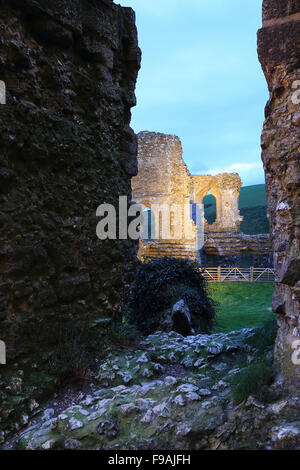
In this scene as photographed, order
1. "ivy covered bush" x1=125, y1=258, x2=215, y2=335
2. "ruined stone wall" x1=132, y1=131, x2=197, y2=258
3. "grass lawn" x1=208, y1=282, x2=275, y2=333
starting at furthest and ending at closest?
"ruined stone wall" x1=132, y1=131, x2=197, y2=258 → "grass lawn" x1=208, y1=282, x2=275, y2=333 → "ivy covered bush" x1=125, y1=258, x2=215, y2=335

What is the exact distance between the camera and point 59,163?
149 inches

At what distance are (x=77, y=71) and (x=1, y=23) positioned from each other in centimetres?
106

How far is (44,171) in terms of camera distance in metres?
3.63

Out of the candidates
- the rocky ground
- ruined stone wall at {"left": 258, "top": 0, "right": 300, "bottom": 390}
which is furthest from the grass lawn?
ruined stone wall at {"left": 258, "top": 0, "right": 300, "bottom": 390}

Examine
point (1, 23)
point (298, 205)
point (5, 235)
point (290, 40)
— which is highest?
point (1, 23)

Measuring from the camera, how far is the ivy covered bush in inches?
263

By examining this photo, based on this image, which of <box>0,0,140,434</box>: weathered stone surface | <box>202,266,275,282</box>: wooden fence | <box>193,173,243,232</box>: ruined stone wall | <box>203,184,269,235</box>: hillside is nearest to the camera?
<box>0,0,140,434</box>: weathered stone surface

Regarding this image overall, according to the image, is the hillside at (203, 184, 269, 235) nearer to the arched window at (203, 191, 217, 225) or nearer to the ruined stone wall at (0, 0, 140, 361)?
the arched window at (203, 191, 217, 225)

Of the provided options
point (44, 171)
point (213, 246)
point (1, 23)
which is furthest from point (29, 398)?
point (213, 246)

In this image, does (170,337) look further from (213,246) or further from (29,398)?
(213,246)

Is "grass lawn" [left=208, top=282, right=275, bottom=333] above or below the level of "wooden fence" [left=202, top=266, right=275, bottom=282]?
below

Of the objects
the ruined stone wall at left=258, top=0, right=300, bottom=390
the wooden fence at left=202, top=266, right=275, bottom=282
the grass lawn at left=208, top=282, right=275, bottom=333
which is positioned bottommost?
the grass lawn at left=208, top=282, right=275, bottom=333

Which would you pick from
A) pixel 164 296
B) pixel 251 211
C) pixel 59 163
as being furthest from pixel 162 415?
pixel 251 211

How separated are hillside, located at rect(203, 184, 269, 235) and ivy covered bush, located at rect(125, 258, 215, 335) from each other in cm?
2396
